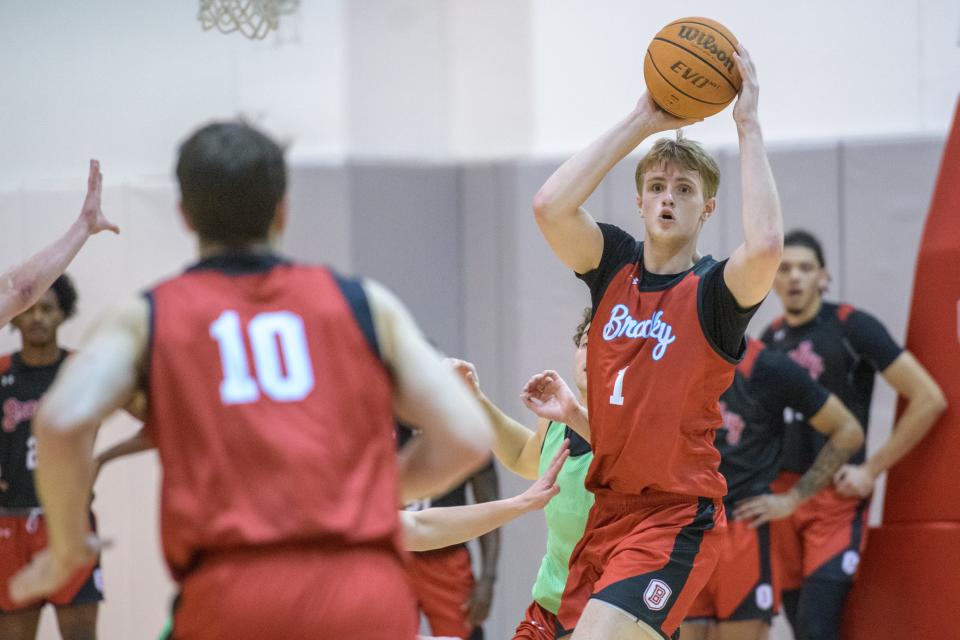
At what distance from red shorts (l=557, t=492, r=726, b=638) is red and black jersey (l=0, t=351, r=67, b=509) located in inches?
153

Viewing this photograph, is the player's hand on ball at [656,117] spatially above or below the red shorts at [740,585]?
above

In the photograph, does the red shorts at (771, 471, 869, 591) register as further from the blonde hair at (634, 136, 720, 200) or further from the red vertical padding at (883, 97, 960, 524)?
the blonde hair at (634, 136, 720, 200)

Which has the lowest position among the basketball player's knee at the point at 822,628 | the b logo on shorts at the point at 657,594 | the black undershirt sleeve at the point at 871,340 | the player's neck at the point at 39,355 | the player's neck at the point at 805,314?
the basketball player's knee at the point at 822,628

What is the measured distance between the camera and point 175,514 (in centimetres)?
243

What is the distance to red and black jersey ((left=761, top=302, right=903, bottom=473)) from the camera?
23.4 feet

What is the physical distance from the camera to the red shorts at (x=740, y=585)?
259 inches

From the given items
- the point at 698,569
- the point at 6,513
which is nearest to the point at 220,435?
the point at 698,569

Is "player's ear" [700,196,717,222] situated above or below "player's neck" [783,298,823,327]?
above

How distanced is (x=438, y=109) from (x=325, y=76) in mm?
1051

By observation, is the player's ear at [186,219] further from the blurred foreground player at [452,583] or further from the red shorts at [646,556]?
the blurred foreground player at [452,583]

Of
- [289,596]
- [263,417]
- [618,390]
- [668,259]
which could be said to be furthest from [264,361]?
[668,259]

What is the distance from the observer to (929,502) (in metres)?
6.55

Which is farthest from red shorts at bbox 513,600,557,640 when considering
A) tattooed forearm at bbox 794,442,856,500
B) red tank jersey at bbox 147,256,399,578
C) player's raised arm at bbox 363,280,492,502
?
tattooed forearm at bbox 794,442,856,500

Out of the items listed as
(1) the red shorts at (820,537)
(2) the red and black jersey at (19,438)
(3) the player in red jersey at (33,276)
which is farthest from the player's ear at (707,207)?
(2) the red and black jersey at (19,438)
